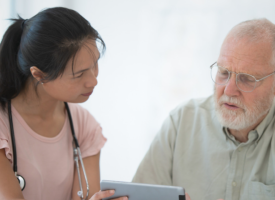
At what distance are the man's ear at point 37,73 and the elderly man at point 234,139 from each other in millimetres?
760

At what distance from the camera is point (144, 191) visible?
3.85 ft

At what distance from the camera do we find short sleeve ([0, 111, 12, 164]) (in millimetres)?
1265

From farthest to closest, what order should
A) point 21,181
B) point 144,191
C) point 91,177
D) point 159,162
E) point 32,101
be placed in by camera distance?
1. point 159,162
2. point 91,177
3. point 32,101
4. point 21,181
5. point 144,191

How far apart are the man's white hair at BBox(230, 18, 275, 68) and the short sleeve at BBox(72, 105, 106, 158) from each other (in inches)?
36.0

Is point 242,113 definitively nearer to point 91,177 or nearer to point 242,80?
point 242,80

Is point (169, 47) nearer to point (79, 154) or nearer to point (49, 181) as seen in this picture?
point (79, 154)

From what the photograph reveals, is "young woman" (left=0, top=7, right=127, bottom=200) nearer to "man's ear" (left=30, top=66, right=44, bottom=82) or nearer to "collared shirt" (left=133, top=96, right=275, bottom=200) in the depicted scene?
"man's ear" (left=30, top=66, right=44, bottom=82)

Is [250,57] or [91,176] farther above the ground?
[250,57]

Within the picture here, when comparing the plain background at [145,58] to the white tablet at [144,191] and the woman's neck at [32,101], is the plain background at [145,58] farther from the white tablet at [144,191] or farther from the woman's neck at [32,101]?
the white tablet at [144,191]

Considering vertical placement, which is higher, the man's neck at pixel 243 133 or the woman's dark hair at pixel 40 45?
the woman's dark hair at pixel 40 45

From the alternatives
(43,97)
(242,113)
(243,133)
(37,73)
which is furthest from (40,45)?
(243,133)

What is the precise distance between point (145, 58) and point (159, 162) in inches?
54.0

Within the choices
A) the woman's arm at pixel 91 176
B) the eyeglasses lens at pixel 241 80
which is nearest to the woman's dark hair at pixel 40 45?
the woman's arm at pixel 91 176

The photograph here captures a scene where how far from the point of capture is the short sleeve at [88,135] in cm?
161
